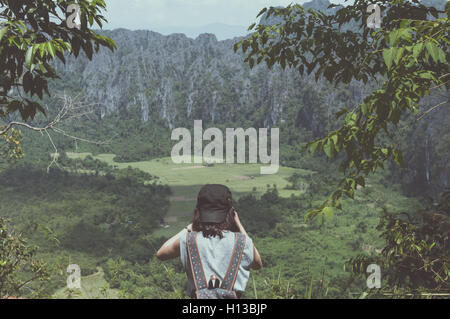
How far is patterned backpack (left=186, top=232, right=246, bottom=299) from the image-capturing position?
6.62 feet

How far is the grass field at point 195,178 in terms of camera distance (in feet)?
196

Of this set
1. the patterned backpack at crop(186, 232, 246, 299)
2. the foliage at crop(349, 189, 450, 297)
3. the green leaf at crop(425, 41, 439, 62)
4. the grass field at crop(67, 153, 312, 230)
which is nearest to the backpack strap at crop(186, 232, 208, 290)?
the patterned backpack at crop(186, 232, 246, 299)

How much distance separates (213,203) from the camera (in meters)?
2.15

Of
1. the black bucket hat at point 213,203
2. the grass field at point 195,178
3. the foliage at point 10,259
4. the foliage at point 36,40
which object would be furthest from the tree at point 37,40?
the grass field at point 195,178

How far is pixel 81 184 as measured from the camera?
73625mm

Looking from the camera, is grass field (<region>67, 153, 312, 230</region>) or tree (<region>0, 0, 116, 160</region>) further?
grass field (<region>67, 153, 312, 230</region>)

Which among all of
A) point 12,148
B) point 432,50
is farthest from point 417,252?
point 12,148

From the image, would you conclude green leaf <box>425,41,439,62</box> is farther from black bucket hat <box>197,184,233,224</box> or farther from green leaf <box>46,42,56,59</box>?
green leaf <box>46,42,56,59</box>

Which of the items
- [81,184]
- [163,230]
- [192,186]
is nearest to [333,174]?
[192,186]

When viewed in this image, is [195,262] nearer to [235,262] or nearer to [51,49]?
[235,262]

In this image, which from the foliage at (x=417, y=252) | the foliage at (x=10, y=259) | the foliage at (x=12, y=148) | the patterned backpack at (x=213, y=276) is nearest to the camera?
the patterned backpack at (x=213, y=276)

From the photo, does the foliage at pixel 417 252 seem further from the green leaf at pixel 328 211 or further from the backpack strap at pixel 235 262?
the backpack strap at pixel 235 262

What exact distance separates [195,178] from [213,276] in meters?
67.4
